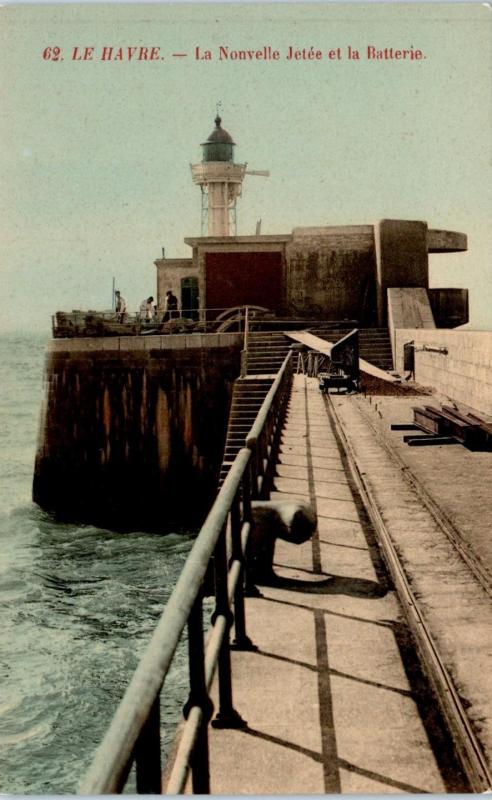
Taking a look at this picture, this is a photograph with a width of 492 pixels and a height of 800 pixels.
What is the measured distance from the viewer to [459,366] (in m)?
15.9

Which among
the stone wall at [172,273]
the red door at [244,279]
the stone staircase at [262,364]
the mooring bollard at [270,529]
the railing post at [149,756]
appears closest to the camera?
the railing post at [149,756]

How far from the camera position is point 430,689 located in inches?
144

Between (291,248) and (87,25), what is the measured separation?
24808 mm

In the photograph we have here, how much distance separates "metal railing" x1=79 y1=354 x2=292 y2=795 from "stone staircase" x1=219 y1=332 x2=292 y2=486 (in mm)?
11653

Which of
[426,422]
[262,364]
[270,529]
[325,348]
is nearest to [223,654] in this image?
[270,529]

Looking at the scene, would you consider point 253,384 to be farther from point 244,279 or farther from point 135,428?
point 244,279

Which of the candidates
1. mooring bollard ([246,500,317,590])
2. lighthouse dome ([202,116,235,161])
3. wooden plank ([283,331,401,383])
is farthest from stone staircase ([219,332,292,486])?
lighthouse dome ([202,116,235,161])

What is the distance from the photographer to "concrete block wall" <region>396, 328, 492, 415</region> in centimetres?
1360

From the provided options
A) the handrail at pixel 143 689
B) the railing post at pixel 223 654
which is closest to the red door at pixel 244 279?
the railing post at pixel 223 654

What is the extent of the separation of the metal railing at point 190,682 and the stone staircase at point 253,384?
1165cm

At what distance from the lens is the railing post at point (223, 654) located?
10.4 feet

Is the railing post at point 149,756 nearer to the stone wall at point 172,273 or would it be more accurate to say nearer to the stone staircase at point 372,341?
the stone staircase at point 372,341

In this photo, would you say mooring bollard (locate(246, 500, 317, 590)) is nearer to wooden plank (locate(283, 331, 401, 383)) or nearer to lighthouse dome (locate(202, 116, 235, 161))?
wooden plank (locate(283, 331, 401, 383))

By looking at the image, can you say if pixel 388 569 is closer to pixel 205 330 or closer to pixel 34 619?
pixel 34 619
